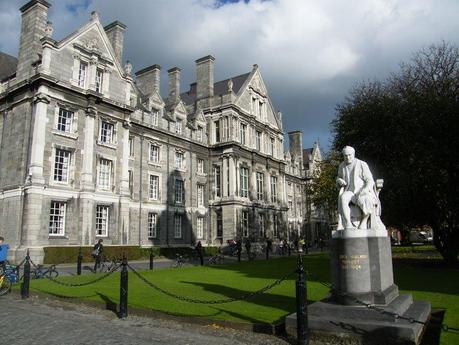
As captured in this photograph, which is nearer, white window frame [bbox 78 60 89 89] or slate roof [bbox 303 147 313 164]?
white window frame [bbox 78 60 89 89]

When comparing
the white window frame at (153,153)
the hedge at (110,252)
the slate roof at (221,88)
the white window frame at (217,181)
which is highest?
the slate roof at (221,88)

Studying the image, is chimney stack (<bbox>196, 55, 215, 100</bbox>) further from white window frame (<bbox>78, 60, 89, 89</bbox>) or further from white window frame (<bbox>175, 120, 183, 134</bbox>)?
white window frame (<bbox>78, 60, 89, 89</bbox>)

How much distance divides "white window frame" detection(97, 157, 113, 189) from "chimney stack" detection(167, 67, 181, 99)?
14542 mm

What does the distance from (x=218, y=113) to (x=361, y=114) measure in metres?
21.1

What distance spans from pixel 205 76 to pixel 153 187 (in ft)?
50.9

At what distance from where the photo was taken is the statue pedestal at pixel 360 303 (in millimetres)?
7055

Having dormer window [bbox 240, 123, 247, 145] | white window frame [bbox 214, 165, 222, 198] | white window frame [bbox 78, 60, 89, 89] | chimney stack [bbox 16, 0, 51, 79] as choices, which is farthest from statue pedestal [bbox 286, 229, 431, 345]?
dormer window [bbox 240, 123, 247, 145]

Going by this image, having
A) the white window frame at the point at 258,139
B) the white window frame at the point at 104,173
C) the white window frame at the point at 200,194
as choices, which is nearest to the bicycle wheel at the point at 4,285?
the white window frame at the point at 104,173

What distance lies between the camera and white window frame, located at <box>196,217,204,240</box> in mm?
39781

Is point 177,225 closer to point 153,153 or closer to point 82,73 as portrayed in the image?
point 153,153

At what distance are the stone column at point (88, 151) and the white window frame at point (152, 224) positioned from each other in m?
8.27

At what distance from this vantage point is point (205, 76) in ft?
146

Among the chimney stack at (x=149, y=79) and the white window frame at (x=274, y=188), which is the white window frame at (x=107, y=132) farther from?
the white window frame at (x=274, y=188)

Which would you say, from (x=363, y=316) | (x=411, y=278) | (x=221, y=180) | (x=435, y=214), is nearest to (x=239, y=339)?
(x=363, y=316)
